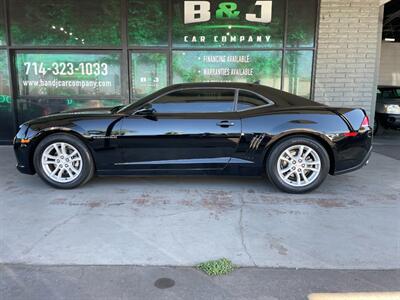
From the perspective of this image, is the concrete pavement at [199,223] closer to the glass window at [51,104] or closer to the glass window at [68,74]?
the glass window at [51,104]

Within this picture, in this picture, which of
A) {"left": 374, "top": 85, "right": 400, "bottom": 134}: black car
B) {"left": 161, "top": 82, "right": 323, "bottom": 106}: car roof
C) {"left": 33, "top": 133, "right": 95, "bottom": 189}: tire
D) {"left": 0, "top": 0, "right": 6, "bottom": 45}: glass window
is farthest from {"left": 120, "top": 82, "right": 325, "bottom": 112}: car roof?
{"left": 374, "top": 85, "right": 400, "bottom": 134}: black car

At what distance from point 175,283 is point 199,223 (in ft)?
3.68

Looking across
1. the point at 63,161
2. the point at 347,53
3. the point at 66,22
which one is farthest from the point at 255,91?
the point at 66,22

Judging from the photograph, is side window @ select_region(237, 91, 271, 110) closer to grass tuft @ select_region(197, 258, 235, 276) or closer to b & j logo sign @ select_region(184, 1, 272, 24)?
grass tuft @ select_region(197, 258, 235, 276)

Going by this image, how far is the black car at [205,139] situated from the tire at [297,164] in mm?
13

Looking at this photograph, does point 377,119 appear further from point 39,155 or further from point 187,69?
point 39,155

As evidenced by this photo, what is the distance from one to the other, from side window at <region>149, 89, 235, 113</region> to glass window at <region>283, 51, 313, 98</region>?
12.4 feet

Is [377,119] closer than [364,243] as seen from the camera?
No

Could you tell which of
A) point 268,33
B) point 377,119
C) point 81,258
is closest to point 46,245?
point 81,258

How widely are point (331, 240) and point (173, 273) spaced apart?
5.00 feet

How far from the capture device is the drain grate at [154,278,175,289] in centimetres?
267

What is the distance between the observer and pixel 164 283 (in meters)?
2.71

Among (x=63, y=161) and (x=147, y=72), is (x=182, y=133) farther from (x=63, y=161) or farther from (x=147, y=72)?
(x=147, y=72)

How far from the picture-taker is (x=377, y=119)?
1085 centimetres
